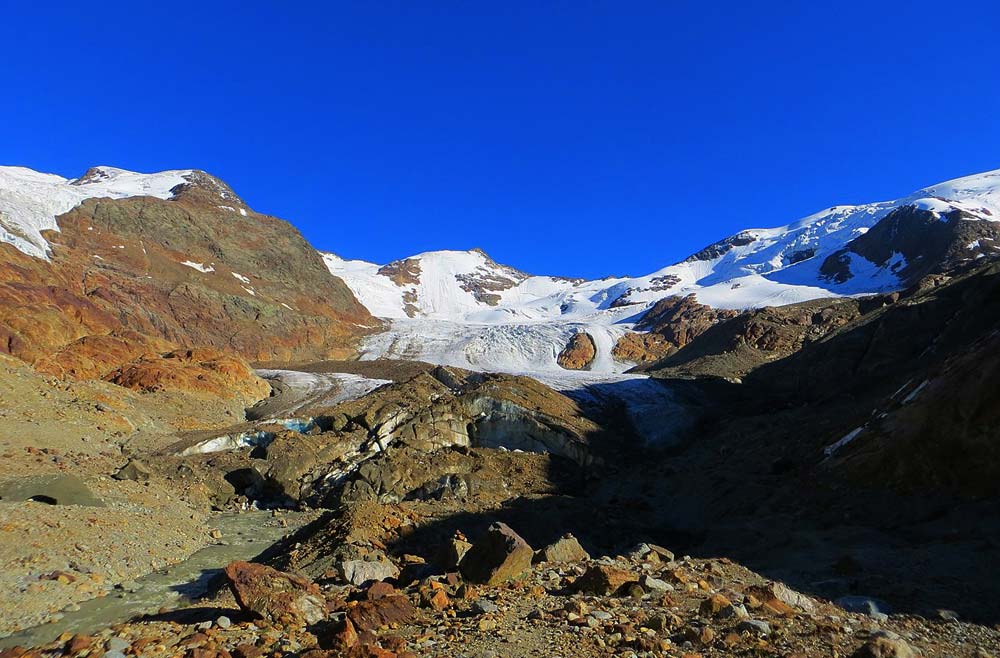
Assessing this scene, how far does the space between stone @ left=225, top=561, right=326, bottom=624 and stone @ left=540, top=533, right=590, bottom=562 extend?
365 cm

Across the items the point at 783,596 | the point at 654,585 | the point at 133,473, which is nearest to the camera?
the point at 783,596

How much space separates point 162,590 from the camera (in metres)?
10.4

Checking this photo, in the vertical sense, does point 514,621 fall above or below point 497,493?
above

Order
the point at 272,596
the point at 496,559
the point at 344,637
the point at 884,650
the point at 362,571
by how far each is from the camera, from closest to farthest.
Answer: the point at 884,650
the point at 344,637
the point at 272,596
the point at 496,559
the point at 362,571

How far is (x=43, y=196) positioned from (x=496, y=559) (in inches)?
3399

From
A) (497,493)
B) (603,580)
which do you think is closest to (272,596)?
(603,580)

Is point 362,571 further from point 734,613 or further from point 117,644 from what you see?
point 734,613

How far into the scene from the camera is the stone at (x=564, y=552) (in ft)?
31.5

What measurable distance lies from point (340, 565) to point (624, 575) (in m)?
4.66

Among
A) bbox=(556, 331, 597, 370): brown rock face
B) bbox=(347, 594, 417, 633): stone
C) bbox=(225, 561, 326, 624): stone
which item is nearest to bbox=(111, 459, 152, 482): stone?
bbox=(225, 561, 326, 624): stone

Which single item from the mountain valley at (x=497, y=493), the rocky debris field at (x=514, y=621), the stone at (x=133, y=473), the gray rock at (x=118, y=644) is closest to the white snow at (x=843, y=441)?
the mountain valley at (x=497, y=493)

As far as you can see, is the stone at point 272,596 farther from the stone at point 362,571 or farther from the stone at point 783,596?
the stone at point 783,596

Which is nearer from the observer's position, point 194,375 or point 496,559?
point 496,559

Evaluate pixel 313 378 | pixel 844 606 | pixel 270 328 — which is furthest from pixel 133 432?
pixel 270 328
